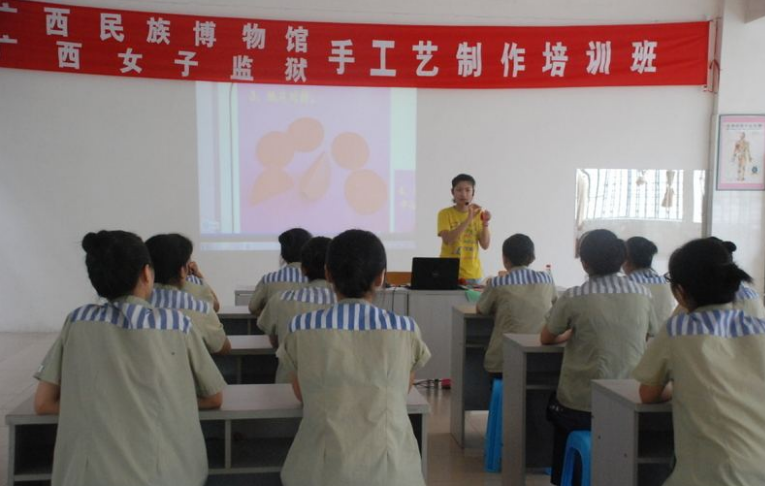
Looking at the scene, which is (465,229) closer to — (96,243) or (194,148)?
(194,148)

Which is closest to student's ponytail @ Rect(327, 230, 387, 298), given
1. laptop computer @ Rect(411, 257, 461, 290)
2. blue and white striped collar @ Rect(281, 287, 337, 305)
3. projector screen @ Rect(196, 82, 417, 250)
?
blue and white striped collar @ Rect(281, 287, 337, 305)

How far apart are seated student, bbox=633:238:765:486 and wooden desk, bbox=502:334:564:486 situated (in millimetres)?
Result: 1018

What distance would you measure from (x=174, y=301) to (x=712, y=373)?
5.68 ft

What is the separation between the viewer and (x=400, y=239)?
6.75m

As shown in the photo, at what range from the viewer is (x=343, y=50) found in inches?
254

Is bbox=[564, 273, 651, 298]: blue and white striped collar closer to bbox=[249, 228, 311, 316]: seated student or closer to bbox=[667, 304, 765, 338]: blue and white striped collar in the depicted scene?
bbox=[667, 304, 765, 338]: blue and white striped collar

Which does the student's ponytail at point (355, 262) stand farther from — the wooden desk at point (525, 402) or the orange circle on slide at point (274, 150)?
the orange circle on slide at point (274, 150)

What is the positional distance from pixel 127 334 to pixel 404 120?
536 cm

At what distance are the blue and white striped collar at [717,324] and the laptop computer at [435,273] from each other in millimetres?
2798

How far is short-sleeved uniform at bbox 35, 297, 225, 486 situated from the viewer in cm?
157

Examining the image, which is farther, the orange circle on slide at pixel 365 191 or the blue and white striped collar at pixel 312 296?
the orange circle on slide at pixel 365 191

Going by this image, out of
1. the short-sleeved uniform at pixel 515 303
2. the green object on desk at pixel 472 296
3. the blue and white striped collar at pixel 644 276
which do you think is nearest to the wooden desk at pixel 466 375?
the short-sleeved uniform at pixel 515 303

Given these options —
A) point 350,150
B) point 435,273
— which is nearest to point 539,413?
point 435,273

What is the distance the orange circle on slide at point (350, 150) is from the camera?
6586 mm
